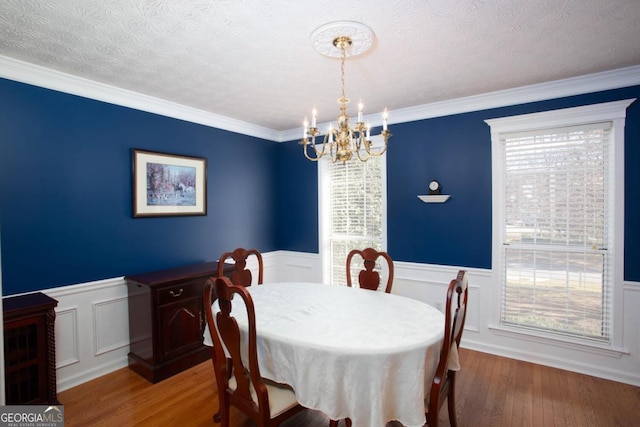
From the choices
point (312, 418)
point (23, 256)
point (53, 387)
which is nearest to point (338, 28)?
point (312, 418)

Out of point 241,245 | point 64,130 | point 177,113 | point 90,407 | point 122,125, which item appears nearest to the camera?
point 90,407

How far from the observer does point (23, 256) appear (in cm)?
245

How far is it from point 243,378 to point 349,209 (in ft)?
9.21

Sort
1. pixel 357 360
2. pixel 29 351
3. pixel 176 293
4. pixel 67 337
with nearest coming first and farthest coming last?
pixel 357 360 < pixel 29 351 < pixel 67 337 < pixel 176 293

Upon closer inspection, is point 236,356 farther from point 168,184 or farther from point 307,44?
point 168,184

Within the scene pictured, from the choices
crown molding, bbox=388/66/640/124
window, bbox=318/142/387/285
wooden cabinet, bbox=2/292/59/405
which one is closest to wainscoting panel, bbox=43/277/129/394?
wooden cabinet, bbox=2/292/59/405

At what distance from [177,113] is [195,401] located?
272 centimetres

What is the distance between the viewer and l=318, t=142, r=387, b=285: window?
157 inches

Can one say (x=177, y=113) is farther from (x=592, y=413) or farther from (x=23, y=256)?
(x=592, y=413)

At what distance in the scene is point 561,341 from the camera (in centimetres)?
296

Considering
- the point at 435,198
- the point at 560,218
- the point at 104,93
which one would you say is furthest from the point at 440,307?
the point at 104,93

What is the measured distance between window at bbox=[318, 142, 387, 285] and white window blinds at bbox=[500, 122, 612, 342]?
1354 millimetres

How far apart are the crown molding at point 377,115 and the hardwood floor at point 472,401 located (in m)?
2.45

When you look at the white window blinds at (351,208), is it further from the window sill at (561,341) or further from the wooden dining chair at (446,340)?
the wooden dining chair at (446,340)
